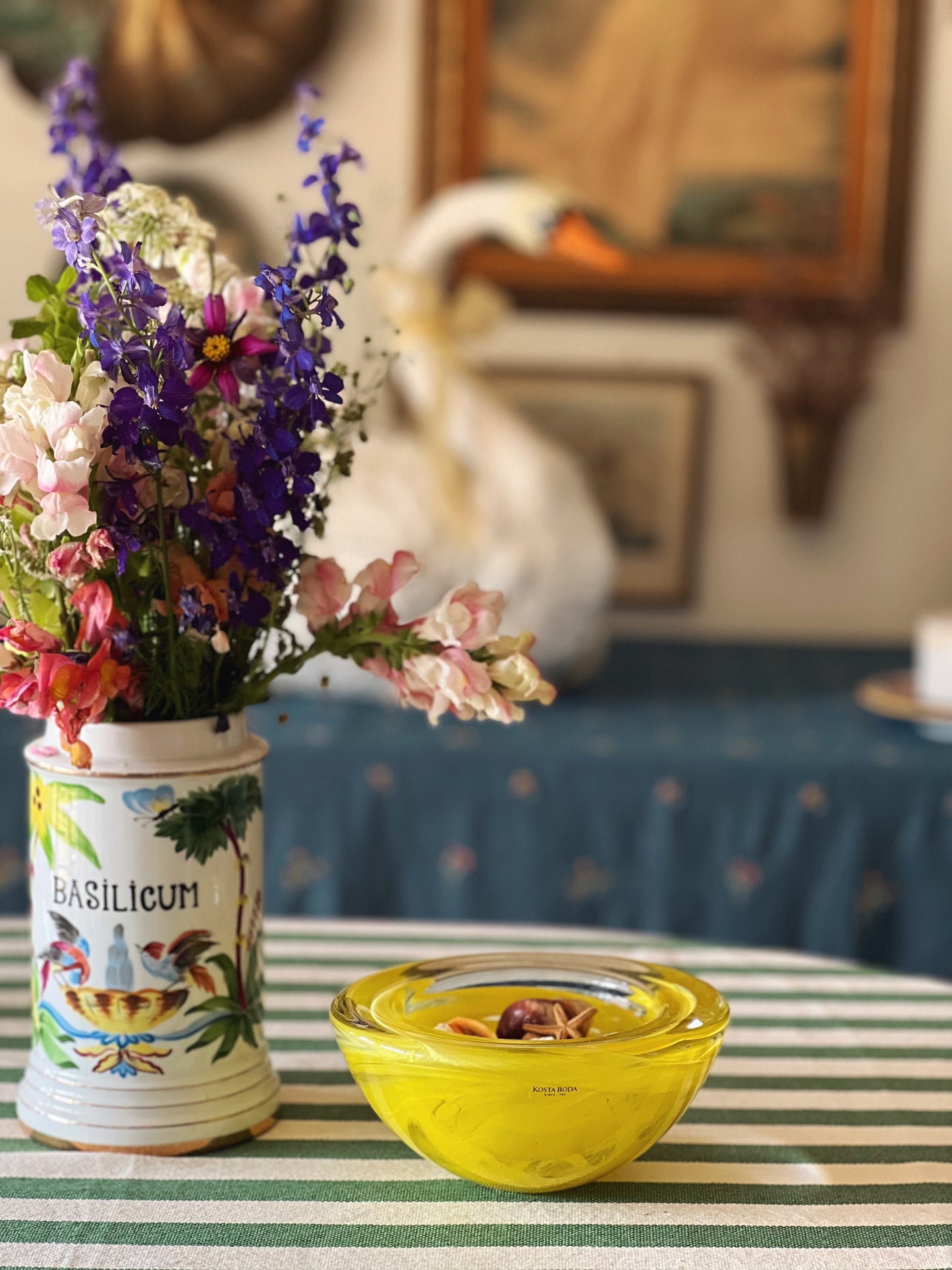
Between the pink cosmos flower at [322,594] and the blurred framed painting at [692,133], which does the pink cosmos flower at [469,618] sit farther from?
the blurred framed painting at [692,133]

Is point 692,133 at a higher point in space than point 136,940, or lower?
higher

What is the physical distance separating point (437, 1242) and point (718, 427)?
1.80m

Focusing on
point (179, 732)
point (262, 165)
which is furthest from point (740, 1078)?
point (262, 165)

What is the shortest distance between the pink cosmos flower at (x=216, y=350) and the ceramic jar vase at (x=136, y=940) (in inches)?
5.7

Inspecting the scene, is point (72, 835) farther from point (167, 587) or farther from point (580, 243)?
point (580, 243)

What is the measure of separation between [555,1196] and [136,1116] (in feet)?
0.59

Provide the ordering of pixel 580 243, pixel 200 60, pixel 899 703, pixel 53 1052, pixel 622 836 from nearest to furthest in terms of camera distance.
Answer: pixel 53 1052 < pixel 622 836 < pixel 899 703 < pixel 580 243 < pixel 200 60

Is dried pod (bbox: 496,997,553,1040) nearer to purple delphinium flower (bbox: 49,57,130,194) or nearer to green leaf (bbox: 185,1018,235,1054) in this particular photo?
green leaf (bbox: 185,1018,235,1054)

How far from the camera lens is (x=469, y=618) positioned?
0.60 m

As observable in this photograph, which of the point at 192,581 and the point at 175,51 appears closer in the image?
the point at 192,581

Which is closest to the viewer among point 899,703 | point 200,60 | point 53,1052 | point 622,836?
point 53,1052

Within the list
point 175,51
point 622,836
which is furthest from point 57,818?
point 175,51

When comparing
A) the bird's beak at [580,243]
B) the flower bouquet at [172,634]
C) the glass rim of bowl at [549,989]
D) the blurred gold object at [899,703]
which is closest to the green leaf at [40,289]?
the flower bouquet at [172,634]

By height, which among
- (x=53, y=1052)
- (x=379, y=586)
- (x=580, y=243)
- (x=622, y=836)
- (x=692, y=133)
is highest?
(x=692, y=133)
